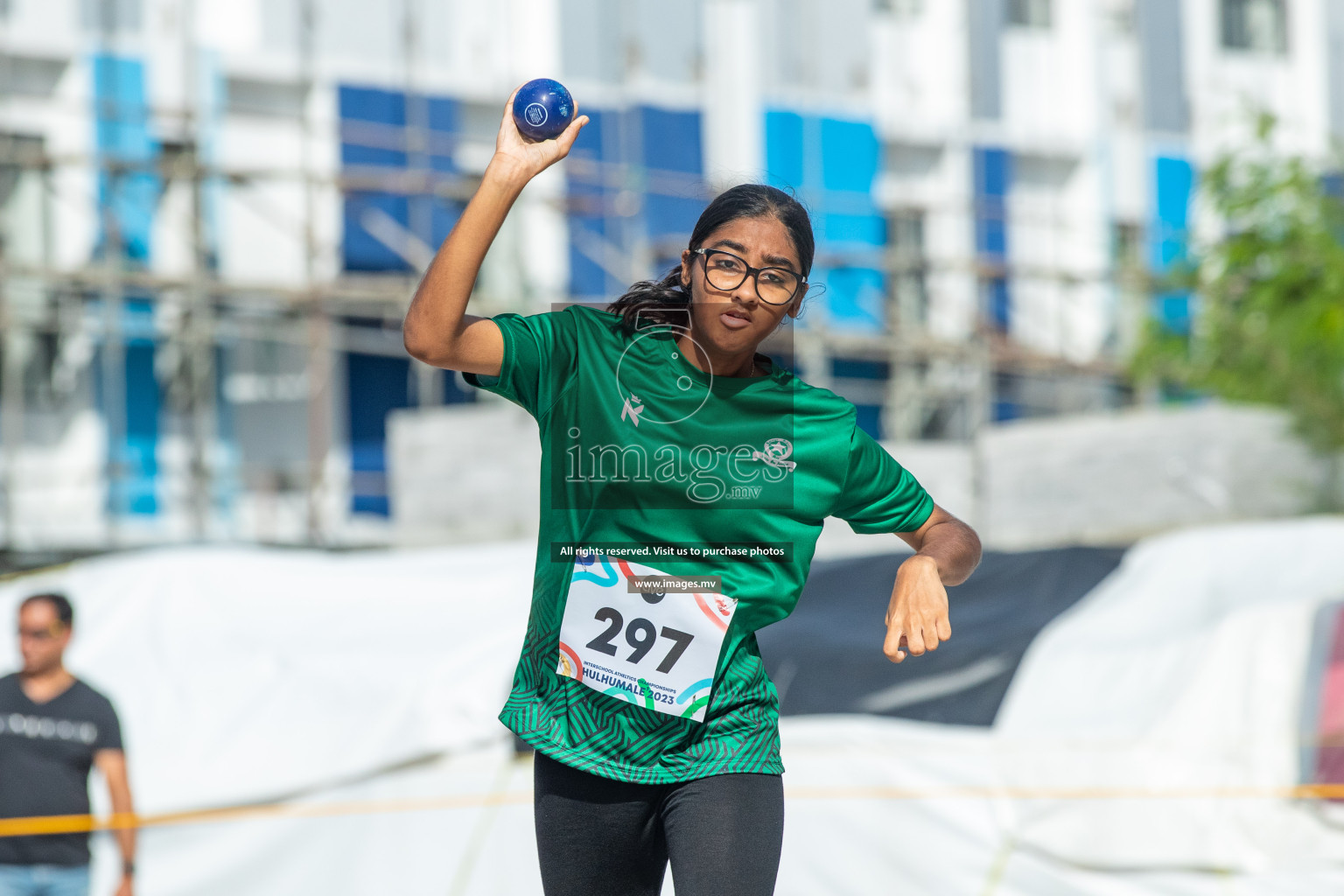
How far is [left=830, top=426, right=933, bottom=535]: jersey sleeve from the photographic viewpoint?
7.47 ft

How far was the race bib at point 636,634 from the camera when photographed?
2137mm

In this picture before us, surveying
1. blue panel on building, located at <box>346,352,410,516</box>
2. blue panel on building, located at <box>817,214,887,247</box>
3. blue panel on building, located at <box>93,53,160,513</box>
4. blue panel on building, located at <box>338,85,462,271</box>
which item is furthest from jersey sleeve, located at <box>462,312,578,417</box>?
blue panel on building, located at <box>817,214,887,247</box>

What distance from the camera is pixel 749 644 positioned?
7.24ft

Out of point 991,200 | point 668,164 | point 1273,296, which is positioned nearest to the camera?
point 1273,296

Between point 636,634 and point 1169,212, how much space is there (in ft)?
64.4

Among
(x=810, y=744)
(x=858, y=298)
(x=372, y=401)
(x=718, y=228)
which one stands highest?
(x=858, y=298)

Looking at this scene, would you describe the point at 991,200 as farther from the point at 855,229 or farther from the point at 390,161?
the point at 390,161

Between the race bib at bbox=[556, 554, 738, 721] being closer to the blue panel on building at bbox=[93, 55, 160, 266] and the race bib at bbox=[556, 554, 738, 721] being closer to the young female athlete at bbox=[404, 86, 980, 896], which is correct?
the young female athlete at bbox=[404, 86, 980, 896]

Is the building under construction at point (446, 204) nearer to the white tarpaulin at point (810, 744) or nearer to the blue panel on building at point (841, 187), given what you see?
the blue panel on building at point (841, 187)

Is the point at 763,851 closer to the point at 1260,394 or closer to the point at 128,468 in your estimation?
the point at 1260,394

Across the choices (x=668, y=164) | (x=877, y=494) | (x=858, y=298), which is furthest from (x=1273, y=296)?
(x=877, y=494)

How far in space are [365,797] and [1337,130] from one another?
54.0 feet

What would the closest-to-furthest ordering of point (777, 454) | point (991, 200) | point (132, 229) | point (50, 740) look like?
point (777, 454) < point (50, 740) < point (132, 229) < point (991, 200)

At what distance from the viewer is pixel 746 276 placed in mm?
2166
